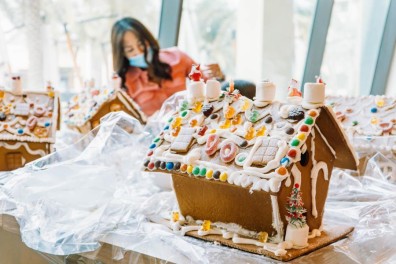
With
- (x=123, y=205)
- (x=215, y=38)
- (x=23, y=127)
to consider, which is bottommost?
(x=123, y=205)

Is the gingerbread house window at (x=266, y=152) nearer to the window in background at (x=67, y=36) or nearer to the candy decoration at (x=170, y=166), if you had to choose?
the candy decoration at (x=170, y=166)

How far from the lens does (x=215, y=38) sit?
4.05 metres

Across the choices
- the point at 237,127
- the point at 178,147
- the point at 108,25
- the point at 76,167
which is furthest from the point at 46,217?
the point at 108,25

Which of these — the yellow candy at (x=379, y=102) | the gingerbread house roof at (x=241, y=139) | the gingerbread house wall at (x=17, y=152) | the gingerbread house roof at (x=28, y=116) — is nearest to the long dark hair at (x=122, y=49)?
the gingerbread house roof at (x=28, y=116)

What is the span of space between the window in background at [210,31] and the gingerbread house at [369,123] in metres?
1.64

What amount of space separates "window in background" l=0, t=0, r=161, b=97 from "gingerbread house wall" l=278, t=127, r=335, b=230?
170 cm

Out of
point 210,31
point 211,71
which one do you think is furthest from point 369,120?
point 210,31

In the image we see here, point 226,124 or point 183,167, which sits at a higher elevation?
point 226,124

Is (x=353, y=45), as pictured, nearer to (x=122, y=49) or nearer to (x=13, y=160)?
(x=122, y=49)

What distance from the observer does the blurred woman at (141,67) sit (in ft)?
8.36

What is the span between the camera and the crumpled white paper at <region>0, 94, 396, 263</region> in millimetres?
1274

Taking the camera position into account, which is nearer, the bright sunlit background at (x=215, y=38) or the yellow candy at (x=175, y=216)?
the yellow candy at (x=175, y=216)

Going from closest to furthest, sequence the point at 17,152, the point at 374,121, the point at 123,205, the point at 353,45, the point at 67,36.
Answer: the point at 123,205, the point at 17,152, the point at 374,121, the point at 67,36, the point at 353,45

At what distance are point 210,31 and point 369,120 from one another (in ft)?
6.94
